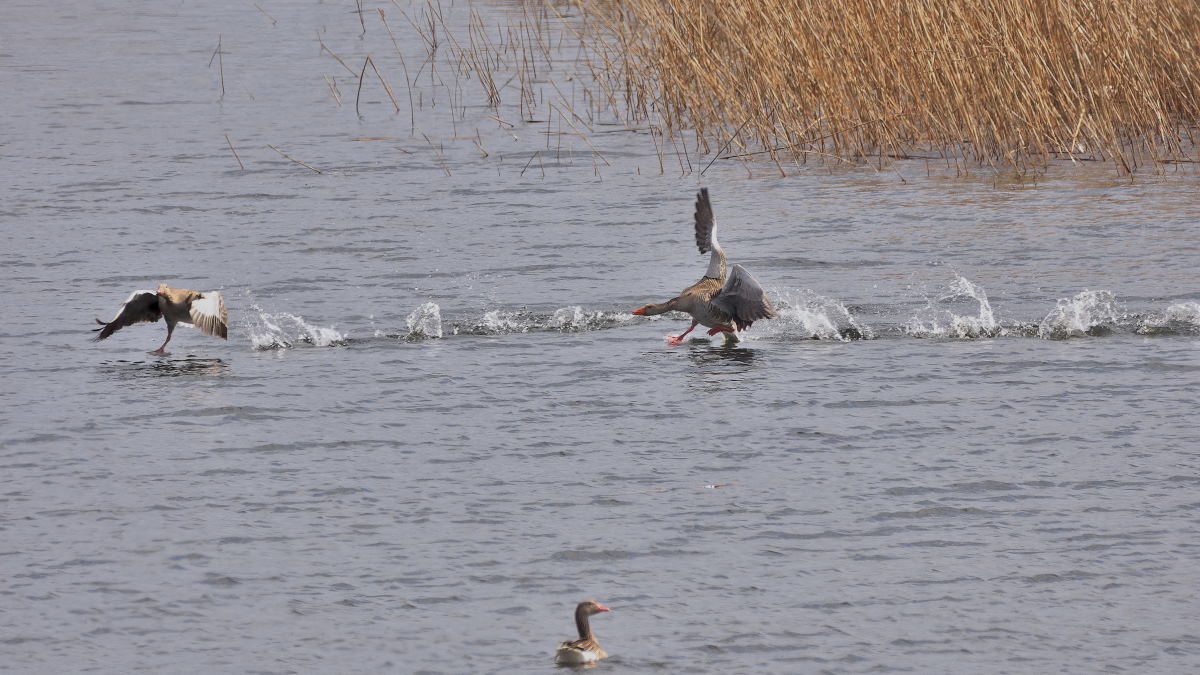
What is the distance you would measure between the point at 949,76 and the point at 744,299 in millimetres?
6059

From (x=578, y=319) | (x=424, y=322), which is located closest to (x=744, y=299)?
(x=578, y=319)

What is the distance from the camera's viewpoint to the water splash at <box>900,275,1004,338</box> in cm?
1183

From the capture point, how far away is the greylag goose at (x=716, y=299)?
1141cm

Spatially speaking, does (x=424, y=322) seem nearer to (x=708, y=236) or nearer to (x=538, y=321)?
(x=538, y=321)

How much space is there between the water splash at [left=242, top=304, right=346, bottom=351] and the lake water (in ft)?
0.15

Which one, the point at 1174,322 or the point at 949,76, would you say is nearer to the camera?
the point at 1174,322

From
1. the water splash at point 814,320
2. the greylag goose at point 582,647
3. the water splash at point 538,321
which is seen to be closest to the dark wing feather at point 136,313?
the water splash at point 538,321

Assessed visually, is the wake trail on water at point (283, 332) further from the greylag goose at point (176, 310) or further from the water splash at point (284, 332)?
the greylag goose at point (176, 310)

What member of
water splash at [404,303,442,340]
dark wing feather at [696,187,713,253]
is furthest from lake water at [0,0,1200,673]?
dark wing feather at [696,187,713,253]

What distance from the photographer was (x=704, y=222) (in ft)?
40.5

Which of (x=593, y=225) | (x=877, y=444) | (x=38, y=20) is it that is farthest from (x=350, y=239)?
(x=38, y=20)

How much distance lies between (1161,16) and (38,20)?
2375 cm

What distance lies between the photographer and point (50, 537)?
26.2 feet

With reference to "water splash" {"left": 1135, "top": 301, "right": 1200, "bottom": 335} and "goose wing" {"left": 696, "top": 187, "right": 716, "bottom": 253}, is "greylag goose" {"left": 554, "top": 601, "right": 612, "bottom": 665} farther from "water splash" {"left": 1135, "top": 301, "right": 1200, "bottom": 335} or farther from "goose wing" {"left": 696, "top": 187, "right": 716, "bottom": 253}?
"water splash" {"left": 1135, "top": 301, "right": 1200, "bottom": 335}
